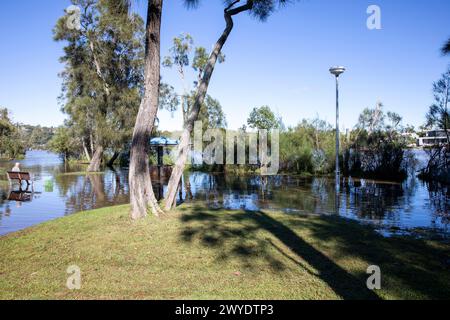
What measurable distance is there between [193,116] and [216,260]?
4313 millimetres

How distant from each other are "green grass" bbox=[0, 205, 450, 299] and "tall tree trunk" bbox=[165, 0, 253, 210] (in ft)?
3.62

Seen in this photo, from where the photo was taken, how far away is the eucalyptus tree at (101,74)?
24484mm

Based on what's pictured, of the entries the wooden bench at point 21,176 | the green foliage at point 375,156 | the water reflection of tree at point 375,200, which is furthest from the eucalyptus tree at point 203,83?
the green foliage at point 375,156

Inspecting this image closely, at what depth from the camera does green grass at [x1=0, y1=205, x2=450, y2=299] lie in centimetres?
390

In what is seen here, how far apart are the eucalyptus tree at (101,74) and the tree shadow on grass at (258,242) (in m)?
18.8

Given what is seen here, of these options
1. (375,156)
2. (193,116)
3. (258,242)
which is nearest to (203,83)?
(193,116)

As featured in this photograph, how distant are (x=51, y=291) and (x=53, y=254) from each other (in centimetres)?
149

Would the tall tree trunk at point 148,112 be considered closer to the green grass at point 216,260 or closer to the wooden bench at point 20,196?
the green grass at point 216,260

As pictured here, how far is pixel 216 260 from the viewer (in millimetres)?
4945

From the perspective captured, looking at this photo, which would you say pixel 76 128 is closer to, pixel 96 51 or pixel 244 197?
pixel 96 51

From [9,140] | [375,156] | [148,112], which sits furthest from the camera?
[9,140]

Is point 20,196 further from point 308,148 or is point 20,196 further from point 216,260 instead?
point 308,148

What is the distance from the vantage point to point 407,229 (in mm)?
6879

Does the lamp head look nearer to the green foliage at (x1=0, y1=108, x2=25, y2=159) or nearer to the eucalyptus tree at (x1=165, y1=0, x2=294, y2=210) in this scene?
A: the eucalyptus tree at (x1=165, y1=0, x2=294, y2=210)
